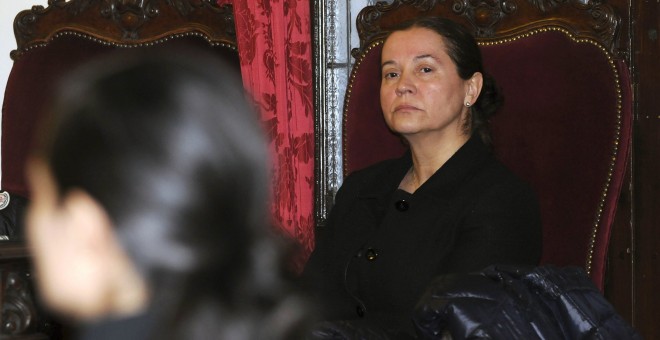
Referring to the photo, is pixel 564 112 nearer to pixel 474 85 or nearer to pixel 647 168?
pixel 474 85

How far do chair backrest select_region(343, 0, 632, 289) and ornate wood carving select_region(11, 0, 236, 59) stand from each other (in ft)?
3.13

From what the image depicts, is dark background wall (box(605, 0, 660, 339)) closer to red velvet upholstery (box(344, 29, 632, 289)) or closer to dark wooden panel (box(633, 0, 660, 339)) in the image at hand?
dark wooden panel (box(633, 0, 660, 339))

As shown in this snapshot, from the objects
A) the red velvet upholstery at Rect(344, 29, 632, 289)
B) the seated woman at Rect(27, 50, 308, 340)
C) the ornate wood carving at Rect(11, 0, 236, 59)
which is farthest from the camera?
the ornate wood carving at Rect(11, 0, 236, 59)

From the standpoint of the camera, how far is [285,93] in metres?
3.13

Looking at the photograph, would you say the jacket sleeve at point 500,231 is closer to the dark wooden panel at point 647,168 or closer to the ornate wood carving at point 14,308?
the dark wooden panel at point 647,168

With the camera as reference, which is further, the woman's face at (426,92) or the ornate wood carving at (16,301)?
the woman's face at (426,92)

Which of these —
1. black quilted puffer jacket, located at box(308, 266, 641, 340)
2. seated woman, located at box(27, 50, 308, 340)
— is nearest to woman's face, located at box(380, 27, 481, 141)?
black quilted puffer jacket, located at box(308, 266, 641, 340)

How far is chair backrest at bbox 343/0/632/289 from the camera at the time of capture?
8.46ft

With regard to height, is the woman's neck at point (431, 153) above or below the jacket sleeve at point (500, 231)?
above

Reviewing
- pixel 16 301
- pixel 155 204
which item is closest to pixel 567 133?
pixel 16 301

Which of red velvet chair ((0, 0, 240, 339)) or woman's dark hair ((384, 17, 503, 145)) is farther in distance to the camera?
red velvet chair ((0, 0, 240, 339))

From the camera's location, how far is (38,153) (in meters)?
0.82

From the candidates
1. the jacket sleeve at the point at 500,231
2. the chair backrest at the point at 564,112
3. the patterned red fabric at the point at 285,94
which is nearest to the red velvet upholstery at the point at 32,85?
the patterned red fabric at the point at 285,94

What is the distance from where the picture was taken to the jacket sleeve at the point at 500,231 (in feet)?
7.91
